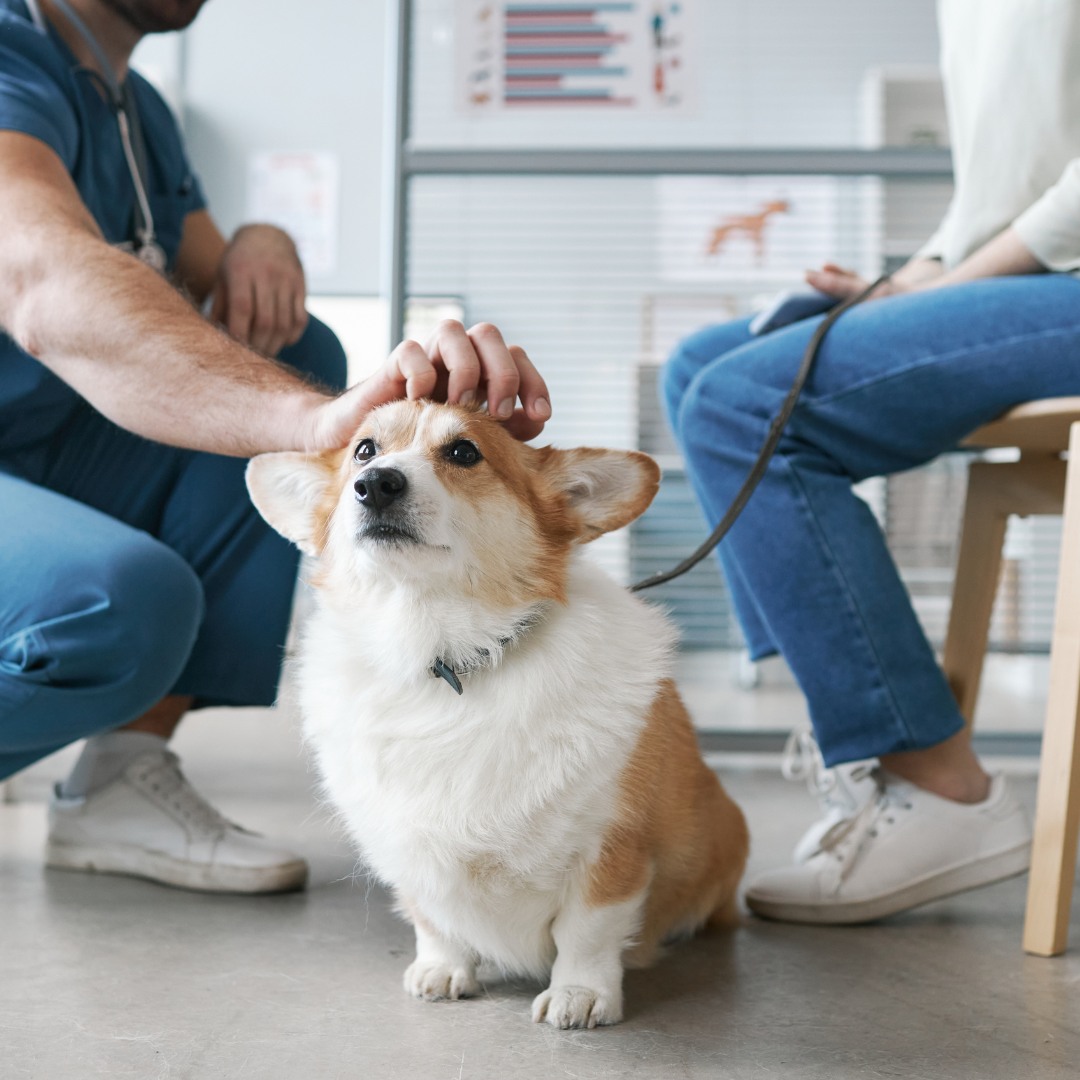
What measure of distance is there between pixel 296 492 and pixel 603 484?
12.3 inches

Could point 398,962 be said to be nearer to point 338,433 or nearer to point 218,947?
point 218,947

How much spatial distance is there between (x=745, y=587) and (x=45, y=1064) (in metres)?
0.97

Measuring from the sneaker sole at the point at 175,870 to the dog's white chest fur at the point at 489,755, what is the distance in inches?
16.9

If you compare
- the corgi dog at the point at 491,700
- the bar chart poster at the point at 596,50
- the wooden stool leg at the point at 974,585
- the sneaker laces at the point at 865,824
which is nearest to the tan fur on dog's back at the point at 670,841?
the corgi dog at the point at 491,700

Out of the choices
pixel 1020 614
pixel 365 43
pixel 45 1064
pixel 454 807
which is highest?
pixel 365 43

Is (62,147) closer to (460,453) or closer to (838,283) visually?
(460,453)

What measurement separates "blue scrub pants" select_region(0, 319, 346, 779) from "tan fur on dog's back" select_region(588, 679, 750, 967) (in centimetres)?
59

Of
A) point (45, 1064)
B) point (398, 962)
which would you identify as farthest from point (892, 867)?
point (45, 1064)

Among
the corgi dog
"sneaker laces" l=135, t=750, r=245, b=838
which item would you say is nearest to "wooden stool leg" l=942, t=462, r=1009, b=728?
the corgi dog

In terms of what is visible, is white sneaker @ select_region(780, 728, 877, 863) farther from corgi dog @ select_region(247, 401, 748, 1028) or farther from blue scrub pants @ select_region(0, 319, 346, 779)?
blue scrub pants @ select_region(0, 319, 346, 779)

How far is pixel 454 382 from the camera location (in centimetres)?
102

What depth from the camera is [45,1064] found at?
887 mm

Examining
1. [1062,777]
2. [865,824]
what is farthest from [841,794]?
[1062,777]

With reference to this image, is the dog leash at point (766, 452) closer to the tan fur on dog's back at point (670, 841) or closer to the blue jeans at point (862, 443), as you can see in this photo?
the blue jeans at point (862, 443)
